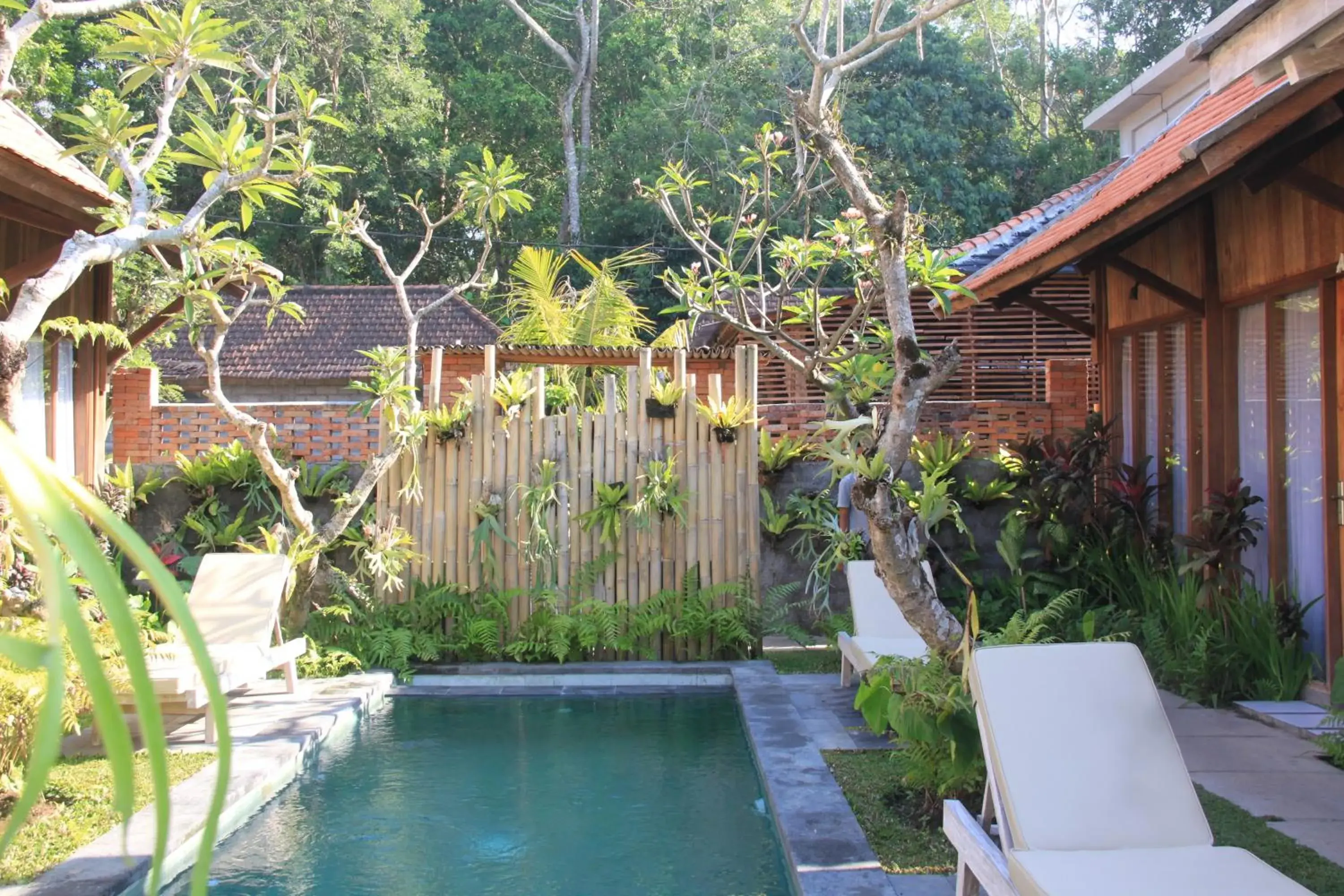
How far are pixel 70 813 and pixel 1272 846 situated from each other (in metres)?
4.67

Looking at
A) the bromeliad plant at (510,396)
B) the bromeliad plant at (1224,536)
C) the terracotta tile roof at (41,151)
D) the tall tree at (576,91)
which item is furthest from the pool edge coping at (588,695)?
the tall tree at (576,91)

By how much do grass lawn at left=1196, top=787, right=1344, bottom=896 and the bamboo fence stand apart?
4.81 meters

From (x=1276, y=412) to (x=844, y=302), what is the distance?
10033 mm

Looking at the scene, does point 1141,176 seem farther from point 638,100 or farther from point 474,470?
point 638,100

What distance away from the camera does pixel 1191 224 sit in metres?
8.19

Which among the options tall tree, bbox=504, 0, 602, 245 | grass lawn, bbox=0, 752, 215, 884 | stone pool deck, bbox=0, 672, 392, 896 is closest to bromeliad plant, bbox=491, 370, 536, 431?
stone pool deck, bbox=0, 672, 392, 896

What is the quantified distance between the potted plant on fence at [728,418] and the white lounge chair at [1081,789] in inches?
201

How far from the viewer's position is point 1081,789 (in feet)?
12.1

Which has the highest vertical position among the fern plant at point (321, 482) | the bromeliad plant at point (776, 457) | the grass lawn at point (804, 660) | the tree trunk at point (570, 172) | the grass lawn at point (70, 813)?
the tree trunk at point (570, 172)

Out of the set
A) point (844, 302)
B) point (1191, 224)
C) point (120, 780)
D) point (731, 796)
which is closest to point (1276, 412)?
point (1191, 224)

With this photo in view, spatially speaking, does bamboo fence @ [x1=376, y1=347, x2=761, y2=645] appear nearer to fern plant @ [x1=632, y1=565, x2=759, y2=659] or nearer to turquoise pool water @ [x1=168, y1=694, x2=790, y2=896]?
fern plant @ [x1=632, y1=565, x2=759, y2=659]

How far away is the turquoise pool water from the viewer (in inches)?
181

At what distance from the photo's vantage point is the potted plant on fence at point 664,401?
916 centimetres

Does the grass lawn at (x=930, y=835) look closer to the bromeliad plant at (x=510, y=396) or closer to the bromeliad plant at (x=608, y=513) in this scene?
the bromeliad plant at (x=608, y=513)
